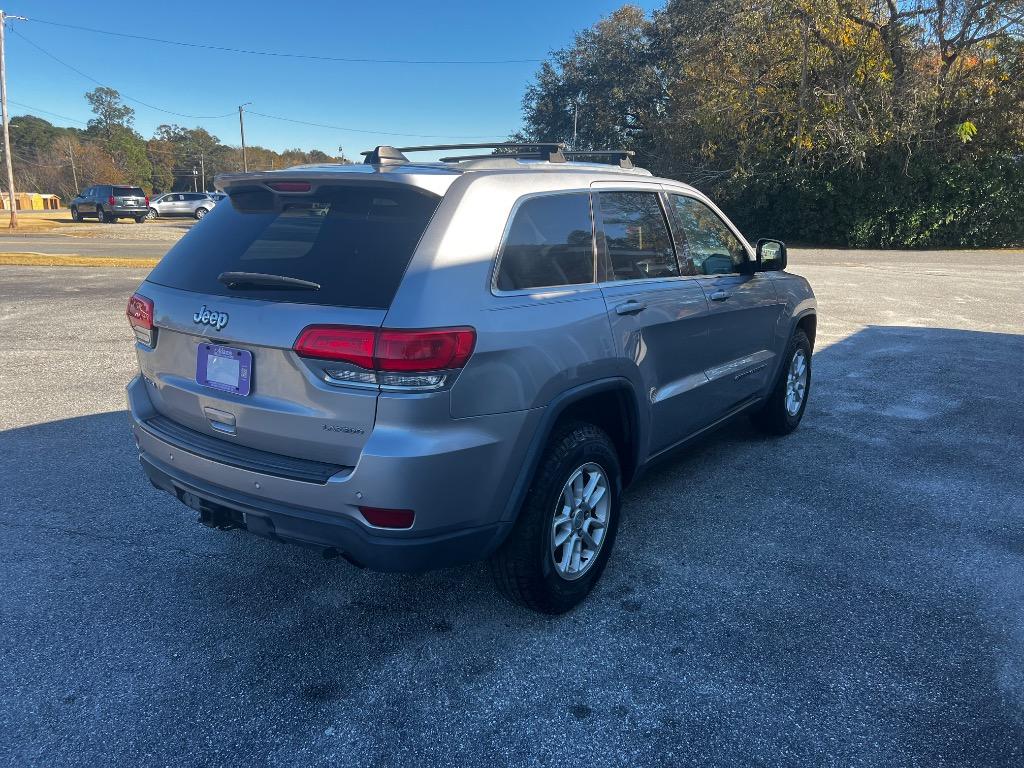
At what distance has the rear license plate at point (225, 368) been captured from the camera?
2617 mm

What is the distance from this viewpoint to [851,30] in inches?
904

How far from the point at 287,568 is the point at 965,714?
110 inches

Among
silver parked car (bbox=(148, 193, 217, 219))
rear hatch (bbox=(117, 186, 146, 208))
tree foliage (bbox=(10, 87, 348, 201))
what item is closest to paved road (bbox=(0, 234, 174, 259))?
rear hatch (bbox=(117, 186, 146, 208))

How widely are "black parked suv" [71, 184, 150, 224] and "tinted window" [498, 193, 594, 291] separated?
129 ft

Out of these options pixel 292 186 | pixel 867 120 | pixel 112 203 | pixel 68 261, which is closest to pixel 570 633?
pixel 292 186

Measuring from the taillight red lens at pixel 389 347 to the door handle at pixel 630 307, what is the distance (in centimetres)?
98

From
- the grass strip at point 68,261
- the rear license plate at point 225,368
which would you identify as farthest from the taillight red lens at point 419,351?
the grass strip at point 68,261

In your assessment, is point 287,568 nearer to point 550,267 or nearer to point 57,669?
point 57,669

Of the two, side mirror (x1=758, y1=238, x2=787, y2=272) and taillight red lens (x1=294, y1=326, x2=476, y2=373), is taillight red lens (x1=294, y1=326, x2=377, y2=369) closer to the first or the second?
taillight red lens (x1=294, y1=326, x2=476, y2=373)

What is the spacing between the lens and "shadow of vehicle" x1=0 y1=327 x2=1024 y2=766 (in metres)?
2.38

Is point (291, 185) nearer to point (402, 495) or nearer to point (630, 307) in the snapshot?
point (402, 495)

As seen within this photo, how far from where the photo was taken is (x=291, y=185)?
2.83 metres

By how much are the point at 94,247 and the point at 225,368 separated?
22.1 metres

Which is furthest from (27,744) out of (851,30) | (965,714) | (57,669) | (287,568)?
(851,30)
